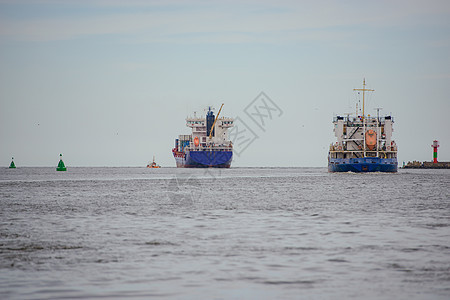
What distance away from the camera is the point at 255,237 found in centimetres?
2072

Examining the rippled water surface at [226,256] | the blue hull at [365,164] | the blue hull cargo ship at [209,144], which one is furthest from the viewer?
the blue hull cargo ship at [209,144]

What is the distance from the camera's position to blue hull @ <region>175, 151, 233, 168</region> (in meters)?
179

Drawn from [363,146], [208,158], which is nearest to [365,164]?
[363,146]

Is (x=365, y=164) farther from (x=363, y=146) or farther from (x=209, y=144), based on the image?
(x=209, y=144)

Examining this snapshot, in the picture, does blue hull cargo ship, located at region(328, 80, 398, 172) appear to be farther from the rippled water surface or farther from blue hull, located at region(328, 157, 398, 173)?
the rippled water surface

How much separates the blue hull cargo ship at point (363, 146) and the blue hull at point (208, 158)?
63.4 m

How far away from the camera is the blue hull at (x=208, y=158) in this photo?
587 ft

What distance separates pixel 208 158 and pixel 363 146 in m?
72.9

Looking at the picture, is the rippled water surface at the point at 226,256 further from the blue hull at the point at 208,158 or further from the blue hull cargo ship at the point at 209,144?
the blue hull cargo ship at the point at 209,144

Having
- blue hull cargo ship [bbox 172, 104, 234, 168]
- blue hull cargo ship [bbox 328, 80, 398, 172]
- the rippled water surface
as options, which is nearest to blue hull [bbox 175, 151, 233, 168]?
blue hull cargo ship [bbox 172, 104, 234, 168]

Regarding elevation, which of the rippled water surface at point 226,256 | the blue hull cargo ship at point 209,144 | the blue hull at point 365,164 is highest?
the blue hull cargo ship at point 209,144

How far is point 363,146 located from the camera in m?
114

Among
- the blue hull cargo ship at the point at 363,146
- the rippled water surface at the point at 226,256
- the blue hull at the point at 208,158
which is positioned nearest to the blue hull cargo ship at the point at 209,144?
the blue hull at the point at 208,158

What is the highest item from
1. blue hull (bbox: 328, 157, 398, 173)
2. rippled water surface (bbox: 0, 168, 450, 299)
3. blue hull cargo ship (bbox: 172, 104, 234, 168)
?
blue hull cargo ship (bbox: 172, 104, 234, 168)
